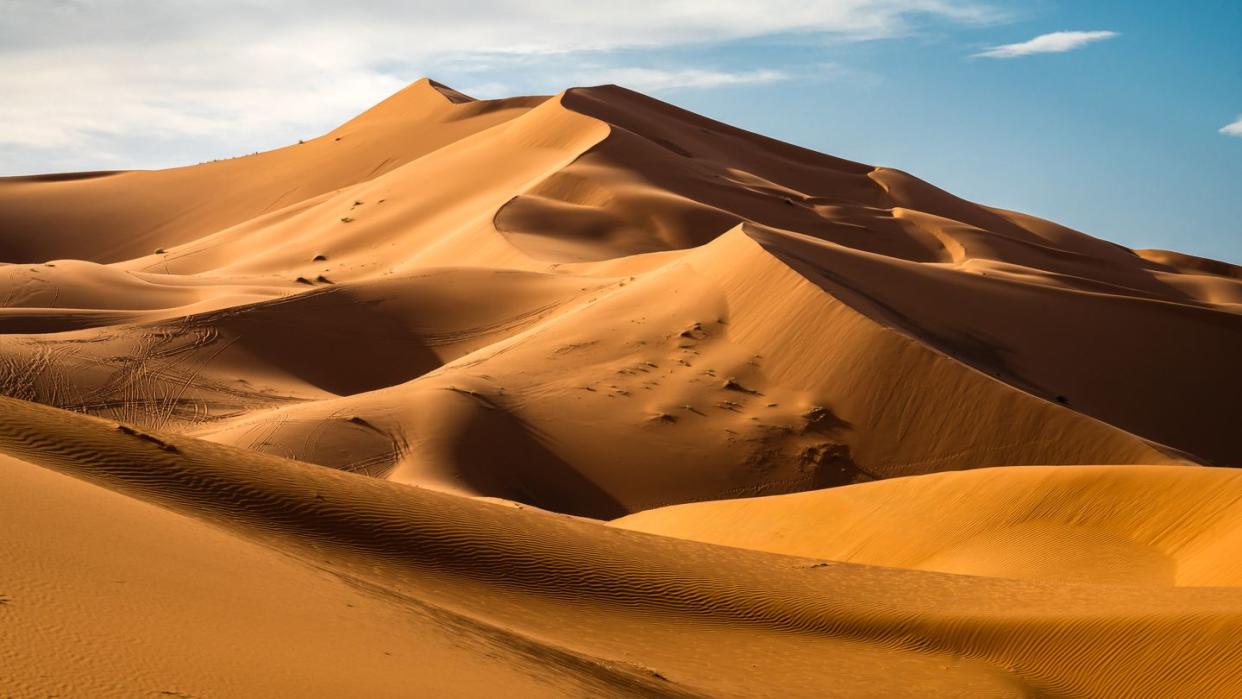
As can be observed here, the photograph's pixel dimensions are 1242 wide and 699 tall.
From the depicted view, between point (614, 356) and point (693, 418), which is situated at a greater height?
point (614, 356)

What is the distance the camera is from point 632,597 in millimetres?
9172

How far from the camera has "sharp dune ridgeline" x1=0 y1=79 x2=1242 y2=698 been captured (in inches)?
238

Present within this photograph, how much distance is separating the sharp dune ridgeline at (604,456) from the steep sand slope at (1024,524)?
46mm

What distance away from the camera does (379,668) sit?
17.5 ft

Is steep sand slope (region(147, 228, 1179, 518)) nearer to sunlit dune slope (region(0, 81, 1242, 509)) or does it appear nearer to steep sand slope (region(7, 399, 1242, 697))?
sunlit dune slope (region(0, 81, 1242, 509))

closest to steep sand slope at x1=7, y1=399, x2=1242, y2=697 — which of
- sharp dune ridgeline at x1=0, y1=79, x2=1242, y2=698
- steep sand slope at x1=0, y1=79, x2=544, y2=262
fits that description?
sharp dune ridgeline at x1=0, y1=79, x2=1242, y2=698

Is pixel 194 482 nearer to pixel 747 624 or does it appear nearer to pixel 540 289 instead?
pixel 747 624

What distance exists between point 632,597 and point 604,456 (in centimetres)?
870

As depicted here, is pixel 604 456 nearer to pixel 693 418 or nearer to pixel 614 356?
pixel 693 418

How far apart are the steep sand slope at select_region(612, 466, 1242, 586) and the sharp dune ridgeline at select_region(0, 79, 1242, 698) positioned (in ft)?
0.15

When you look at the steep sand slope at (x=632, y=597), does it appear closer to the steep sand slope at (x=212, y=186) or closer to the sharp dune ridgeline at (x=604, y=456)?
the sharp dune ridgeline at (x=604, y=456)

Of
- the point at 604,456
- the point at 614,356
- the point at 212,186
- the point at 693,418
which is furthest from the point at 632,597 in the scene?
the point at 212,186

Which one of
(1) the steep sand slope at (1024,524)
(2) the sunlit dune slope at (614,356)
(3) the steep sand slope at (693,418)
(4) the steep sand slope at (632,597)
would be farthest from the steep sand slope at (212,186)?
(4) the steep sand slope at (632,597)

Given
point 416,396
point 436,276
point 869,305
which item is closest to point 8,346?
point 416,396
